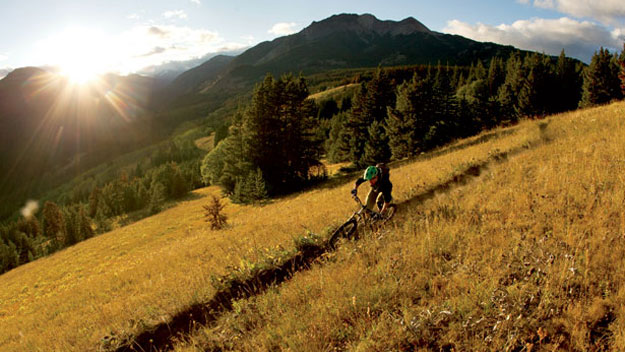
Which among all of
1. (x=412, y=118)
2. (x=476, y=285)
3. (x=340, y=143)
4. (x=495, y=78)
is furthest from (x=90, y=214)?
(x=495, y=78)

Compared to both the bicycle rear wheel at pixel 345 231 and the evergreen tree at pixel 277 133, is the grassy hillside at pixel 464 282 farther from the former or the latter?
the evergreen tree at pixel 277 133

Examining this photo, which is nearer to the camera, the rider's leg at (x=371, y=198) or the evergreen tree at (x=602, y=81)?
the rider's leg at (x=371, y=198)

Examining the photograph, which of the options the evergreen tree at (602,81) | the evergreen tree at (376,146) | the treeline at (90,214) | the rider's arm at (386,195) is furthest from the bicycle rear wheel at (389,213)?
the evergreen tree at (602,81)

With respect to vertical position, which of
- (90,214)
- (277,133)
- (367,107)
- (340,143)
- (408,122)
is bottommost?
→ (90,214)

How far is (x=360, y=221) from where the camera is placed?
8789mm

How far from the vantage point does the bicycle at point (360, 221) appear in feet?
27.7

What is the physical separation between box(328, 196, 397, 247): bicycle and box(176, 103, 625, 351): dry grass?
0.59m

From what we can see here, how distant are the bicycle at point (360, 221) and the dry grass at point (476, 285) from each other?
1.95 ft

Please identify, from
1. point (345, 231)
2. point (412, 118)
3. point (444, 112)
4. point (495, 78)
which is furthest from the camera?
point (495, 78)

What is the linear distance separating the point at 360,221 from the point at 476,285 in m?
4.35

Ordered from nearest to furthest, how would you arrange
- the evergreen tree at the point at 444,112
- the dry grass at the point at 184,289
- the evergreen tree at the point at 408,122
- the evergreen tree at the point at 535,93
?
the dry grass at the point at 184,289
the evergreen tree at the point at 408,122
the evergreen tree at the point at 444,112
the evergreen tree at the point at 535,93

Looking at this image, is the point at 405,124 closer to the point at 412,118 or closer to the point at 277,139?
the point at 412,118

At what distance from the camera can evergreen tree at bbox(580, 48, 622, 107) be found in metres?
60.6

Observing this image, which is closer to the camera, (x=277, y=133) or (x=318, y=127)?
(x=277, y=133)
